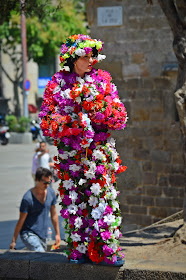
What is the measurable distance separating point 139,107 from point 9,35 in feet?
95.5

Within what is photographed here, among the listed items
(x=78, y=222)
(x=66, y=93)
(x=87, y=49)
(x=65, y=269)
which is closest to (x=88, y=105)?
(x=66, y=93)

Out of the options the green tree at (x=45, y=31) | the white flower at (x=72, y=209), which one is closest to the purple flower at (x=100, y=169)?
the white flower at (x=72, y=209)

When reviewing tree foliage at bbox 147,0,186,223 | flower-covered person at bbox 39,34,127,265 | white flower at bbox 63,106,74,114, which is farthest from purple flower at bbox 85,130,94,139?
tree foliage at bbox 147,0,186,223

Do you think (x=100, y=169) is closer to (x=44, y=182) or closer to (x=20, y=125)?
(x=44, y=182)

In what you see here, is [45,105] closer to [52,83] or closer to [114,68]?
[52,83]

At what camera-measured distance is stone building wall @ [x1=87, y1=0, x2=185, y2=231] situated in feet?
40.8

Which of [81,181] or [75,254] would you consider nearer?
[81,181]

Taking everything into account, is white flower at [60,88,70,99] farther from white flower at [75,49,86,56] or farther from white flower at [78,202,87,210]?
white flower at [78,202,87,210]

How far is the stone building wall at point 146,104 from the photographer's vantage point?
40.8ft

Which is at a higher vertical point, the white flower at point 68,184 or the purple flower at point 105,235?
the white flower at point 68,184

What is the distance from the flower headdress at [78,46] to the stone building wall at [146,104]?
620 centimetres

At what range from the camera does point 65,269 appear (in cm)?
625

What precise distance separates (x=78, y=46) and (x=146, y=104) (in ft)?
21.3

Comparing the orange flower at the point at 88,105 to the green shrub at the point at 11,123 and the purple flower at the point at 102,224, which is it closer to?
the purple flower at the point at 102,224
